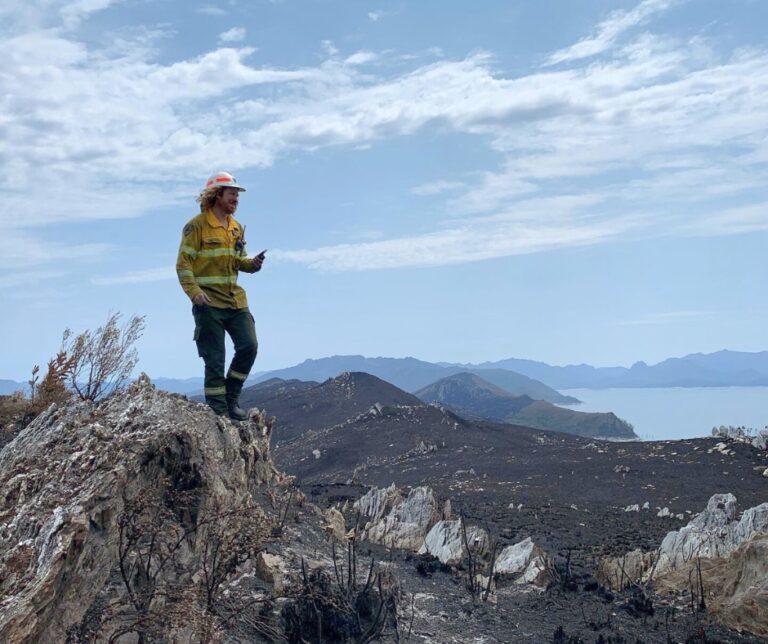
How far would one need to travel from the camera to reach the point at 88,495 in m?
5.50

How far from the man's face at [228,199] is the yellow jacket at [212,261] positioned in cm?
18

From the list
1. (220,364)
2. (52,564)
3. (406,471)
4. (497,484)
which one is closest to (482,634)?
(220,364)

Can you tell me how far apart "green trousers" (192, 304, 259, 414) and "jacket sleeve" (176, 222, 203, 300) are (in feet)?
1.04

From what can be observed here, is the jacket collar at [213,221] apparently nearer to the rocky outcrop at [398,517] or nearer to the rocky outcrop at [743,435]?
the rocky outcrop at [398,517]

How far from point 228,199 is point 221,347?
189 cm

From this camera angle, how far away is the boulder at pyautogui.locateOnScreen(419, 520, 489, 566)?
12487mm

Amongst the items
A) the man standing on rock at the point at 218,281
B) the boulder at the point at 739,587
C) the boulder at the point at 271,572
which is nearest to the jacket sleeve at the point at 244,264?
the man standing on rock at the point at 218,281

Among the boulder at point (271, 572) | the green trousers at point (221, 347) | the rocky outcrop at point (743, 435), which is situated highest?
the green trousers at point (221, 347)

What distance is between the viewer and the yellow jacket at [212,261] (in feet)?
27.7

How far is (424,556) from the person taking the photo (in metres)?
12.3

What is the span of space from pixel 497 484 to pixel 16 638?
24.2 meters

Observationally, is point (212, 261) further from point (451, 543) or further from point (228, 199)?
point (451, 543)

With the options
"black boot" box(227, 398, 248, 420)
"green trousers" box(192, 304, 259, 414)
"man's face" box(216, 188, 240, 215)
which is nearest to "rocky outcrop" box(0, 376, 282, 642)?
"green trousers" box(192, 304, 259, 414)

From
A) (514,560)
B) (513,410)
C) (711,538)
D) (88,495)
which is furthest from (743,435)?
(513,410)
